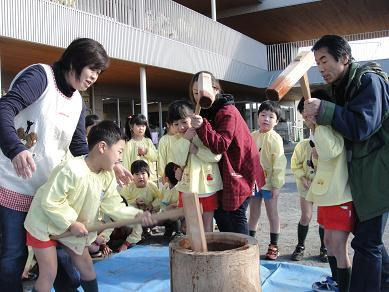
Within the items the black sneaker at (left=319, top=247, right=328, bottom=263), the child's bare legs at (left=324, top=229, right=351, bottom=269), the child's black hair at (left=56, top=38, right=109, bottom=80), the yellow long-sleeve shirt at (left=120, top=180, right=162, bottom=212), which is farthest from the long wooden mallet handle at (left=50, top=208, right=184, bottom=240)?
the yellow long-sleeve shirt at (left=120, top=180, right=162, bottom=212)

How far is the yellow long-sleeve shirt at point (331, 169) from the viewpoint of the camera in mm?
2428

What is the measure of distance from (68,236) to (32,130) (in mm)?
631

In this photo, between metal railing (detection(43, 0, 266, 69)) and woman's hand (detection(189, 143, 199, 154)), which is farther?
metal railing (detection(43, 0, 266, 69))

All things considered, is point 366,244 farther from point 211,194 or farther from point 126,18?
point 126,18

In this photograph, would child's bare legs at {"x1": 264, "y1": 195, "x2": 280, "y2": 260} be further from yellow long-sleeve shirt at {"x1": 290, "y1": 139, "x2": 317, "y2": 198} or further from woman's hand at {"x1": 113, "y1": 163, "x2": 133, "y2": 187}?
woman's hand at {"x1": 113, "y1": 163, "x2": 133, "y2": 187}

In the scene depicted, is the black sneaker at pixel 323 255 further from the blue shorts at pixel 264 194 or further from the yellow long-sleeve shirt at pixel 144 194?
the yellow long-sleeve shirt at pixel 144 194

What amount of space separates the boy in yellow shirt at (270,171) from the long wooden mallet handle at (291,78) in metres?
1.72

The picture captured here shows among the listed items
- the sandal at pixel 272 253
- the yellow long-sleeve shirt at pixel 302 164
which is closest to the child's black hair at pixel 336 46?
the yellow long-sleeve shirt at pixel 302 164

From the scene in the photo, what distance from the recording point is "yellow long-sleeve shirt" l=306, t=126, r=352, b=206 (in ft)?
7.97

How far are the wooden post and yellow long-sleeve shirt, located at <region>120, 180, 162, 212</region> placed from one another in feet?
9.96

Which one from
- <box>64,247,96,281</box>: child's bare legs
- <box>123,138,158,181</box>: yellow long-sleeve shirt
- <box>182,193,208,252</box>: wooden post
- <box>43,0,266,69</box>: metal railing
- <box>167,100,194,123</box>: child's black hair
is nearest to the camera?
<box>182,193,208,252</box>: wooden post

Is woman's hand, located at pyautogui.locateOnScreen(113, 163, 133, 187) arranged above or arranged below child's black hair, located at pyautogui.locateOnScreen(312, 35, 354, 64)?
below

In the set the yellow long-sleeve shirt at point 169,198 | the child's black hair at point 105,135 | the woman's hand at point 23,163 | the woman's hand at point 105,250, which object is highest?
the child's black hair at point 105,135

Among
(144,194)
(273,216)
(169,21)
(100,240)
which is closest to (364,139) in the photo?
(273,216)
